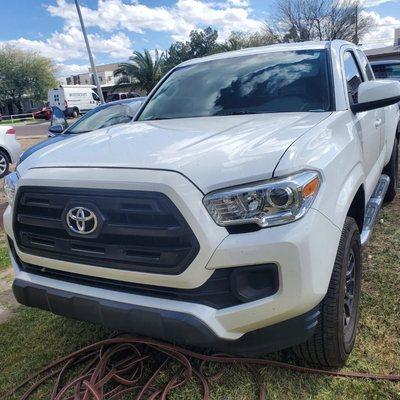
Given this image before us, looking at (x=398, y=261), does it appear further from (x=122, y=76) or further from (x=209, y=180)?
(x=122, y=76)

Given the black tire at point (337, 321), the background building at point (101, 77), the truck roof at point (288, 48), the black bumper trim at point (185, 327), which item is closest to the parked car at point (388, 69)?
the truck roof at point (288, 48)

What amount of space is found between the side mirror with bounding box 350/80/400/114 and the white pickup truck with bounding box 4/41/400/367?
30cm

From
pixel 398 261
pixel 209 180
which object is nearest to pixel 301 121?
pixel 209 180

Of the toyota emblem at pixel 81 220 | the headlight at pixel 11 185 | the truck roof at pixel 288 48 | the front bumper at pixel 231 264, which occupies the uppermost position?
the truck roof at pixel 288 48

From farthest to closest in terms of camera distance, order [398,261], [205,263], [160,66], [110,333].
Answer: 1. [160,66]
2. [398,261]
3. [110,333]
4. [205,263]

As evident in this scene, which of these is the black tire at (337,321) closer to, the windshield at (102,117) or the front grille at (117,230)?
the front grille at (117,230)

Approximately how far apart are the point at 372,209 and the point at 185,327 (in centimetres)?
231

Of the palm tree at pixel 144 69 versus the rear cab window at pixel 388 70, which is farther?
the palm tree at pixel 144 69

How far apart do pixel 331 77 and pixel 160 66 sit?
3965 cm

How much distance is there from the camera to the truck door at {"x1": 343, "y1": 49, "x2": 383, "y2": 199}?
3.22 metres

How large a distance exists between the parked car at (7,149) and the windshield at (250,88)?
7.53 metres

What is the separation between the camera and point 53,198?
2271 mm

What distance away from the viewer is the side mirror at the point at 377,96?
2992 mm

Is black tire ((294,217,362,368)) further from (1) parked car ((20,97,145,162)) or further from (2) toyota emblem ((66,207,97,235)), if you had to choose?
(1) parked car ((20,97,145,162))
